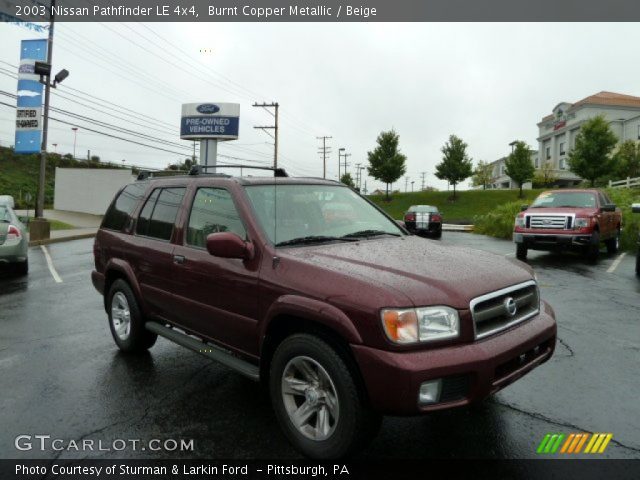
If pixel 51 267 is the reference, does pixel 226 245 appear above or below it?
above

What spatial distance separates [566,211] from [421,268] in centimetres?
1039

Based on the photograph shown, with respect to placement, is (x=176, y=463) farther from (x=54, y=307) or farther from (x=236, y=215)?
(x=54, y=307)

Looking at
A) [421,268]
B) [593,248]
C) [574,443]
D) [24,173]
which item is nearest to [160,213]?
[421,268]

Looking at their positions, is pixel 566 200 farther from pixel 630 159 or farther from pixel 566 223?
pixel 630 159

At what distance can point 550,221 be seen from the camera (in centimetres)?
1170

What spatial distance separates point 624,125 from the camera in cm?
6241

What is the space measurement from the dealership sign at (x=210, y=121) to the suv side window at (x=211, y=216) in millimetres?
40757

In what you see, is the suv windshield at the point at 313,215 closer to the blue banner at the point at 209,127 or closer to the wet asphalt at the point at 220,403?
the wet asphalt at the point at 220,403

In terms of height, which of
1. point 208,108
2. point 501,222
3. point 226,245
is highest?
point 208,108

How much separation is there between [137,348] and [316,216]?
242cm

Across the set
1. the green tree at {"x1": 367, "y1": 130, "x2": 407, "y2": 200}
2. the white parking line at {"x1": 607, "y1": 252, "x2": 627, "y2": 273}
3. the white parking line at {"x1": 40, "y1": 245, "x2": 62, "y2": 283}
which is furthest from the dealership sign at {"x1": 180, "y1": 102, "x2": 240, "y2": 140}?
the white parking line at {"x1": 607, "y1": 252, "x2": 627, "y2": 273}

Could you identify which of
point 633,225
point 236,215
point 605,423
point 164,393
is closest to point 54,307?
point 164,393

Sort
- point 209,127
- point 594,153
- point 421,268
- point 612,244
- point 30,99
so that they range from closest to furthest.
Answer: point 421,268, point 612,244, point 30,99, point 594,153, point 209,127

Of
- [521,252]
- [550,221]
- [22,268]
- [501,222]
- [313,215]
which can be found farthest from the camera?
[501,222]
